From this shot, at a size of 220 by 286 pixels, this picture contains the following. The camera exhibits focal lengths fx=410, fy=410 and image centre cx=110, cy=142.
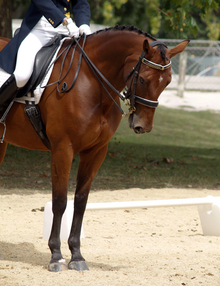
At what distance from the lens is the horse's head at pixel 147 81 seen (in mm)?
3127

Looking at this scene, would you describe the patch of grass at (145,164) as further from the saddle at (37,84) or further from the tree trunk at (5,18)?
the saddle at (37,84)

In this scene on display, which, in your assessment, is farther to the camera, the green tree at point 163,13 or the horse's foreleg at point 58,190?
the green tree at point 163,13

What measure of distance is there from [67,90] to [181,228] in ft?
9.02

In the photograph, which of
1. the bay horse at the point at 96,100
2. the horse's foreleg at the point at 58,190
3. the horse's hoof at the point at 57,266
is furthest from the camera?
the horse's hoof at the point at 57,266

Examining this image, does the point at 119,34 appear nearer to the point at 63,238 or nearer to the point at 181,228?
the point at 63,238

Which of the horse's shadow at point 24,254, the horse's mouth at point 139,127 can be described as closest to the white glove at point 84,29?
the horse's mouth at point 139,127

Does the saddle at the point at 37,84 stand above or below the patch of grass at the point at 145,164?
above

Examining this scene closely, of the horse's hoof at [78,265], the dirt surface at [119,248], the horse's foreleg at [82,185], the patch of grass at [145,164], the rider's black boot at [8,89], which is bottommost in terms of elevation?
the patch of grass at [145,164]

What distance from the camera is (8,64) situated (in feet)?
11.8

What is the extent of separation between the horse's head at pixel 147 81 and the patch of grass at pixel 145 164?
168 inches

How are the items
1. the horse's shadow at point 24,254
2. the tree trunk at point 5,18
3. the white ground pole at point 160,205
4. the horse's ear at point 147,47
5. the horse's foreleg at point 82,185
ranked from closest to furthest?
1. the horse's ear at point 147,47
2. the horse's foreleg at point 82,185
3. the horse's shadow at point 24,254
4. the white ground pole at point 160,205
5. the tree trunk at point 5,18

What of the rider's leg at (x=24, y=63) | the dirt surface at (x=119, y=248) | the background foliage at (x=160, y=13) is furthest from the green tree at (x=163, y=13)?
the rider's leg at (x=24, y=63)

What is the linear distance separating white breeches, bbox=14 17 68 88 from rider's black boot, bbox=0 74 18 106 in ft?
0.15

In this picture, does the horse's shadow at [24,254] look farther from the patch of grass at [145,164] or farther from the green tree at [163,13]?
the green tree at [163,13]
